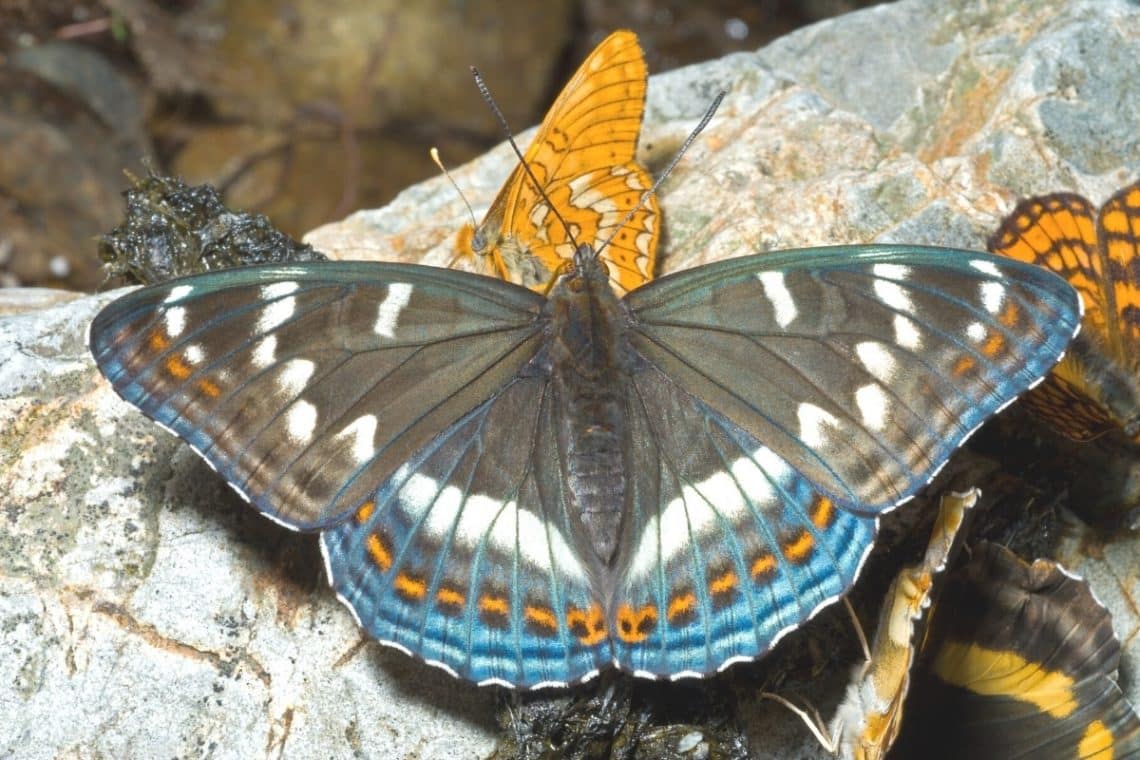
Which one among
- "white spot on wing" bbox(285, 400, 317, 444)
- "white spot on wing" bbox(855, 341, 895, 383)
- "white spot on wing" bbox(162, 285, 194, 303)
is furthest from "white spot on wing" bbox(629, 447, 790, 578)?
"white spot on wing" bbox(162, 285, 194, 303)

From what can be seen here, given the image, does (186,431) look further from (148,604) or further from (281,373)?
(148,604)

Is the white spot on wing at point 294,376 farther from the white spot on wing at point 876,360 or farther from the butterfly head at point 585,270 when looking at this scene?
the white spot on wing at point 876,360

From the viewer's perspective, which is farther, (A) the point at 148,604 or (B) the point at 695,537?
(A) the point at 148,604

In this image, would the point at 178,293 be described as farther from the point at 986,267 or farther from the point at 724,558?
the point at 986,267

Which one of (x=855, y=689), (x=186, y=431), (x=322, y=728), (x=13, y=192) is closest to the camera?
(x=186, y=431)

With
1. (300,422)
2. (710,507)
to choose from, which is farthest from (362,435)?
(710,507)

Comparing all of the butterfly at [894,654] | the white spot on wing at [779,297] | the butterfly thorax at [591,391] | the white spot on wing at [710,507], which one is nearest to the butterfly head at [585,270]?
the butterfly thorax at [591,391]

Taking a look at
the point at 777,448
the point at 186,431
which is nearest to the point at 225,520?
the point at 186,431
